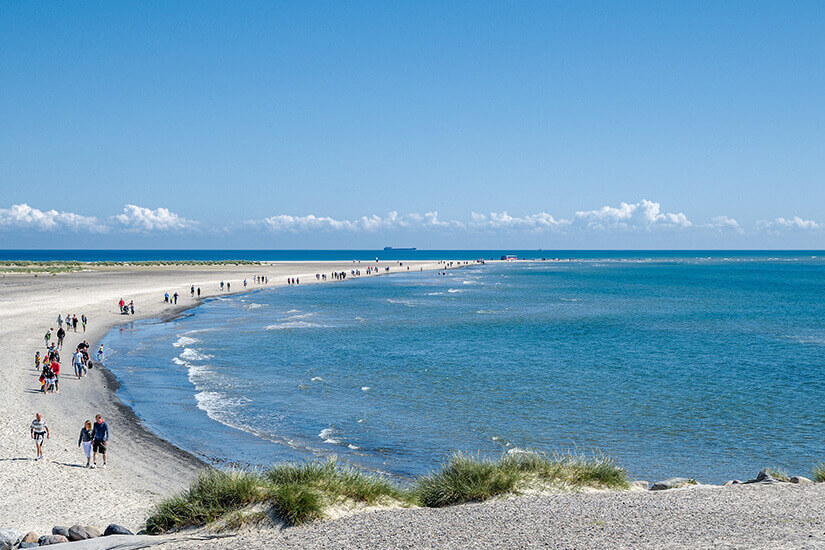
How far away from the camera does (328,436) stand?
20.4 m

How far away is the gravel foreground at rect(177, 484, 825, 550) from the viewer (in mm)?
8797

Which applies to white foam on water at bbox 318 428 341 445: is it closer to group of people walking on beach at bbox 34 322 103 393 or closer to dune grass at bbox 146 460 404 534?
dune grass at bbox 146 460 404 534

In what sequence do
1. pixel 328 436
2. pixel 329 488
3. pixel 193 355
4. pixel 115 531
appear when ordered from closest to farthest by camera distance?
pixel 115 531
pixel 329 488
pixel 328 436
pixel 193 355

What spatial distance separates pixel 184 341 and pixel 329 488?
3208cm

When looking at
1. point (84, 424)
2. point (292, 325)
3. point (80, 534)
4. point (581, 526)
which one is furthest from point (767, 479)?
point (292, 325)

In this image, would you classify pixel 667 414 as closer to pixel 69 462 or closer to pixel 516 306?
pixel 69 462

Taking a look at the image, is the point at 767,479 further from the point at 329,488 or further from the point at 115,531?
the point at 115,531

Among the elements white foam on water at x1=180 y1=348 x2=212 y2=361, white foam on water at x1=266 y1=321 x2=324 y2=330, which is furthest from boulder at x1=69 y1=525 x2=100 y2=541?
white foam on water at x1=266 y1=321 x2=324 y2=330

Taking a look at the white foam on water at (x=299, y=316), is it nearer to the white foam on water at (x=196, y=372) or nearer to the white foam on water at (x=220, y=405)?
the white foam on water at (x=196, y=372)

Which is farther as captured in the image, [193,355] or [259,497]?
[193,355]

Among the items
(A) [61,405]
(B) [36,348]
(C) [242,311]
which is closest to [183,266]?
(C) [242,311]

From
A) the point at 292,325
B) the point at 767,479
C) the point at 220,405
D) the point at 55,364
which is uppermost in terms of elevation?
the point at 55,364

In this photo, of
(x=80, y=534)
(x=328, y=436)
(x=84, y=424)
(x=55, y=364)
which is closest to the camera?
(x=80, y=534)

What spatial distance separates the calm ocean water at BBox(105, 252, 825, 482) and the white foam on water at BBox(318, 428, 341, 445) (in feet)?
0.21
